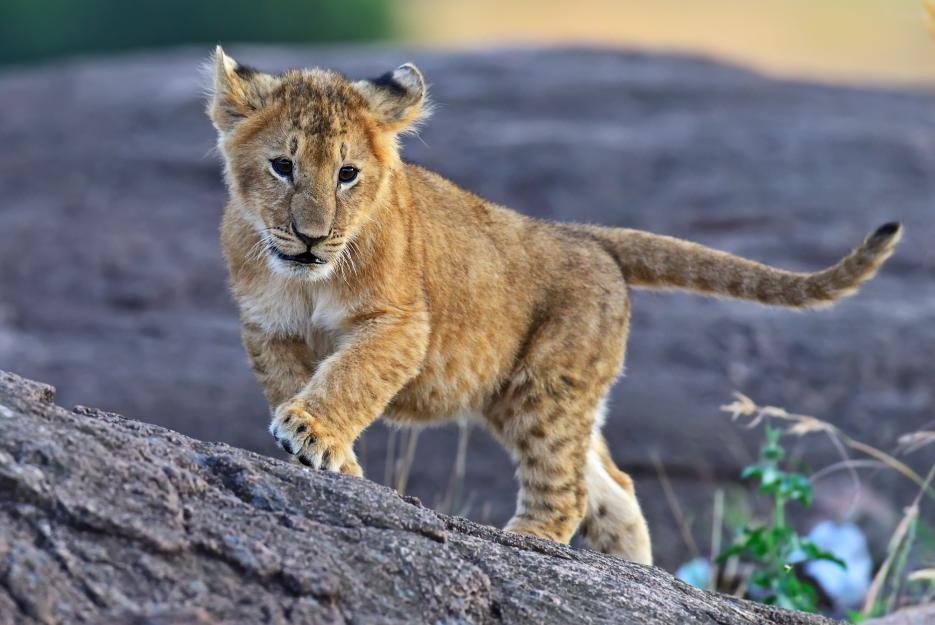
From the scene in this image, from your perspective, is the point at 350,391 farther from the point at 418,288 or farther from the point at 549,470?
the point at 549,470

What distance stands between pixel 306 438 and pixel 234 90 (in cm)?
133

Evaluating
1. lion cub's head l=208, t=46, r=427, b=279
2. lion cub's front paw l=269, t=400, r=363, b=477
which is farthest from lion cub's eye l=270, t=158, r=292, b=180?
lion cub's front paw l=269, t=400, r=363, b=477

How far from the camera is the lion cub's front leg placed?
484 centimetres

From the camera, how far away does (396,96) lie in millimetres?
5605

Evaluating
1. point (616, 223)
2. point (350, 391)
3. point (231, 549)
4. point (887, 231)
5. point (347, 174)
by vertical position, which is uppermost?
point (616, 223)

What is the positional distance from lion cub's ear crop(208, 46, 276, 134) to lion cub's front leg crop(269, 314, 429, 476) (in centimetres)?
85

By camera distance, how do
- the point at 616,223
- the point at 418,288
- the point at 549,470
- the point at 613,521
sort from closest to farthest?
the point at 418,288 → the point at 549,470 → the point at 613,521 → the point at 616,223

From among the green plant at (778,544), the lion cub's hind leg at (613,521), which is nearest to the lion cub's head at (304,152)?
the lion cub's hind leg at (613,521)

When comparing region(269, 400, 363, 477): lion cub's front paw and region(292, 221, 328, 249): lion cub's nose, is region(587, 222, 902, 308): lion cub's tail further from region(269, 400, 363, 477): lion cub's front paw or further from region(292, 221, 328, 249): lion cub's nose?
region(269, 400, 363, 477): lion cub's front paw

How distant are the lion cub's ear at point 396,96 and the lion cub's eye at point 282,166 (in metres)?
0.49

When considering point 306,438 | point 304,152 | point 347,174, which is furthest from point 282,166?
point 306,438

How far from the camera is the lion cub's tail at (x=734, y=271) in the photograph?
19.4ft

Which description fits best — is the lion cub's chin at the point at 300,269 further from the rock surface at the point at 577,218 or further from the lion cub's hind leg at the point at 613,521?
→ the rock surface at the point at 577,218

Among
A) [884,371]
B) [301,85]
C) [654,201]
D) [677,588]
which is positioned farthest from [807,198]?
[677,588]
